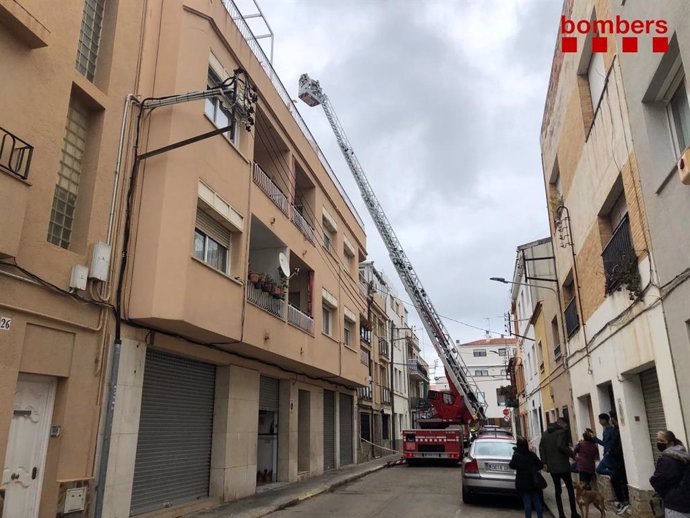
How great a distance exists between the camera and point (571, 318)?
14.7m

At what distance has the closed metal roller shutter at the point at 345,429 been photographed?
2276 cm

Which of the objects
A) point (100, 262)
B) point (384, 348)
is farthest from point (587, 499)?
point (384, 348)

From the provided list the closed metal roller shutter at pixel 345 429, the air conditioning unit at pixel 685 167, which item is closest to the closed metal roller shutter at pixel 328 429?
the closed metal roller shutter at pixel 345 429

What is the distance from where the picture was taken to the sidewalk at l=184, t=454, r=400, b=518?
34.9 feet

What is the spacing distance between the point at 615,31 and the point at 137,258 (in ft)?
28.9

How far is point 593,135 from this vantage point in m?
10.5

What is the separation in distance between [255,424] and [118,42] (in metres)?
9.30

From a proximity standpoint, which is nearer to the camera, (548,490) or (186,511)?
(186,511)

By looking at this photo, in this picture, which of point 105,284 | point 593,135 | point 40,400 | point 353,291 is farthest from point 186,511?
point 353,291

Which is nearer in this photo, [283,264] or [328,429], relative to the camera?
[283,264]

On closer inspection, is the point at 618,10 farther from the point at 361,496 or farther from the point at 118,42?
the point at 361,496

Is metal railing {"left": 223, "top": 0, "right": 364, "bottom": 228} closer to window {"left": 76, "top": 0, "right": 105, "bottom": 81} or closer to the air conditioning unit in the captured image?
window {"left": 76, "top": 0, "right": 105, "bottom": 81}

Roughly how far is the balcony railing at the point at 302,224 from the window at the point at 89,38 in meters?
7.59

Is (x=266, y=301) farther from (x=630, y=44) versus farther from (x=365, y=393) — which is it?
(x=365, y=393)
